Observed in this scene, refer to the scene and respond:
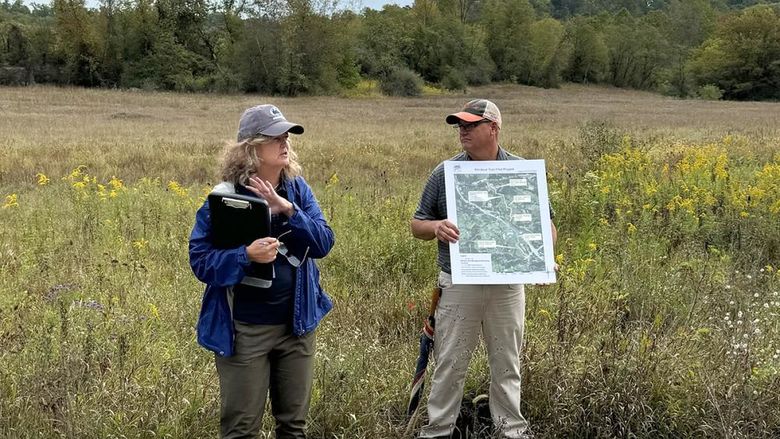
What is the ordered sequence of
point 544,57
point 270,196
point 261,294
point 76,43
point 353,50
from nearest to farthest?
point 270,196 < point 261,294 < point 76,43 < point 353,50 < point 544,57

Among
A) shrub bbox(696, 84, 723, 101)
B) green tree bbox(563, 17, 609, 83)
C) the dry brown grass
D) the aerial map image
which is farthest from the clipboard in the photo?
green tree bbox(563, 17, 609, 83)

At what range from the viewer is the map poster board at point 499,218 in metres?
3.12

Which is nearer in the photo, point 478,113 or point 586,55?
point 478,113

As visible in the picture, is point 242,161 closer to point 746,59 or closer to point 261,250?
point 261,250

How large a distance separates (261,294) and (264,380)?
0.40 meters

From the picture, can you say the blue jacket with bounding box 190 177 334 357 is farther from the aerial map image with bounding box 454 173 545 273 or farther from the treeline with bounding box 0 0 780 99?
the treeline with bounding box 0 0 780 99

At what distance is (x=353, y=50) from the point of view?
62.2 metres

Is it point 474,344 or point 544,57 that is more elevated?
point 544,57

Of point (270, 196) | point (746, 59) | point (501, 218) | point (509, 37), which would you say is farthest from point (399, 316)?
point (509, 37)

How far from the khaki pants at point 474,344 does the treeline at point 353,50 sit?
52.9m

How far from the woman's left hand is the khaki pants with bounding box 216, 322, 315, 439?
0.54 metres

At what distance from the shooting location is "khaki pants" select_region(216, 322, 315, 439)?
2746 millimetres

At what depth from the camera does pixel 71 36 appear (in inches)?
2119

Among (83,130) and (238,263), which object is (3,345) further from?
(83,130)
